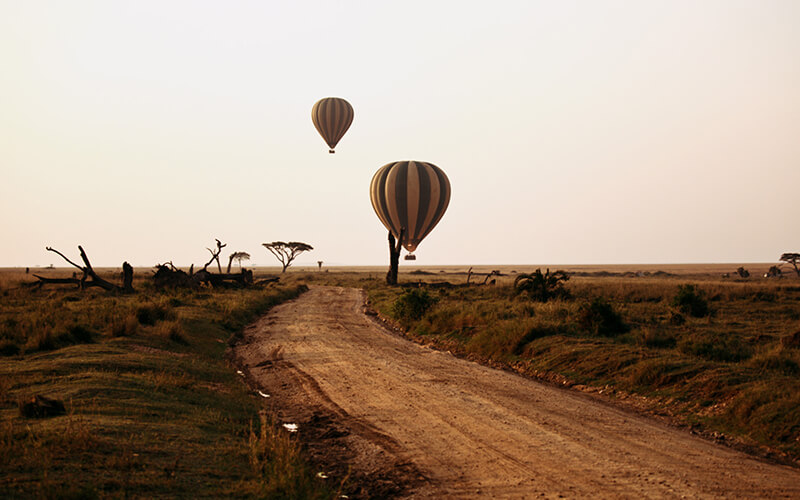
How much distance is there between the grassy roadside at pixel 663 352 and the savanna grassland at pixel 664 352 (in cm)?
3

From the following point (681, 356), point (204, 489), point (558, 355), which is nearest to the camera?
point (204, 489)

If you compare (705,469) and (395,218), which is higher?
(395,218)

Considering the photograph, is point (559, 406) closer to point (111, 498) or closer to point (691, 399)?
point (691, 399)

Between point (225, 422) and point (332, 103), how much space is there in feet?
192

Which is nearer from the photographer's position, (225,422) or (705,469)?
(705,469)

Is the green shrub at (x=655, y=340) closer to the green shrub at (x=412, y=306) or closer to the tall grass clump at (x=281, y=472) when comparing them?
the green shrub at (x=412, y=306)

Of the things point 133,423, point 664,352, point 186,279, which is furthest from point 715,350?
point 186,279

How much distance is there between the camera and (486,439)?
9727mm

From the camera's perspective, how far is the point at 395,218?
174 feet

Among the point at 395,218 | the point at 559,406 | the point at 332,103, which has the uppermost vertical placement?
the point at 332,103

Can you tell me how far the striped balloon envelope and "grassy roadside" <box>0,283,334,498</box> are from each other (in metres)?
32.4

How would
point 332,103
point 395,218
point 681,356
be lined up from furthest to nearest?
point 332,103, point 395,218, point 681,356

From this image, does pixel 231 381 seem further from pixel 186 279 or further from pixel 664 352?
pixel 186 279

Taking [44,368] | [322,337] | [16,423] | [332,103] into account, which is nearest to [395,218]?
[332,103]
